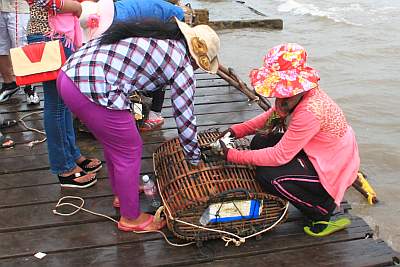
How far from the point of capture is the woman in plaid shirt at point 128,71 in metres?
2.22

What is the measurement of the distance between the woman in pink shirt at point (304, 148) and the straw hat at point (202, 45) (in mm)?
341

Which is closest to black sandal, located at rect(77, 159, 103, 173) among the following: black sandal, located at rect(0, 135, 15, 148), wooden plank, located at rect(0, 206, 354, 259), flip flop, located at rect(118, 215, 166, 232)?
wooden plank, located at rect(0, 206, 354, 259)

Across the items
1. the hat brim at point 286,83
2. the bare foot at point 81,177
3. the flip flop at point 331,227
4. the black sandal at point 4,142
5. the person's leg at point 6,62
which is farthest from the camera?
the person's leg at point 6,62

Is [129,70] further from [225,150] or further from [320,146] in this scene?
[320,146]

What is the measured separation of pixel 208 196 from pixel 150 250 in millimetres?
439

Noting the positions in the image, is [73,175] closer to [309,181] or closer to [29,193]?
[29,193]

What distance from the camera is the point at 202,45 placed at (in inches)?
90.4

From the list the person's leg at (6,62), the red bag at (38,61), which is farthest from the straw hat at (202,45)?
the person's leg at (6,62)

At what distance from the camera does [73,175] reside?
3.12 m

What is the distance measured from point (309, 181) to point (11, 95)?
331 centimetres

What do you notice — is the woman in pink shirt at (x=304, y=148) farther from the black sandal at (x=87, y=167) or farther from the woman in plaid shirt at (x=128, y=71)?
the black sandal at (x=87, y=167)

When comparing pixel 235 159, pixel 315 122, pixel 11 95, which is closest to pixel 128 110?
pixel 235 159

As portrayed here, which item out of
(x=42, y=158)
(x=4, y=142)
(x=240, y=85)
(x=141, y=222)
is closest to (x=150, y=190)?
(x=141, y=222)

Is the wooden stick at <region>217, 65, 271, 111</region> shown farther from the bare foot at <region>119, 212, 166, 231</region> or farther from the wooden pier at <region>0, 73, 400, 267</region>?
the bare foot at <region>119, 212, 166, 231</region>
